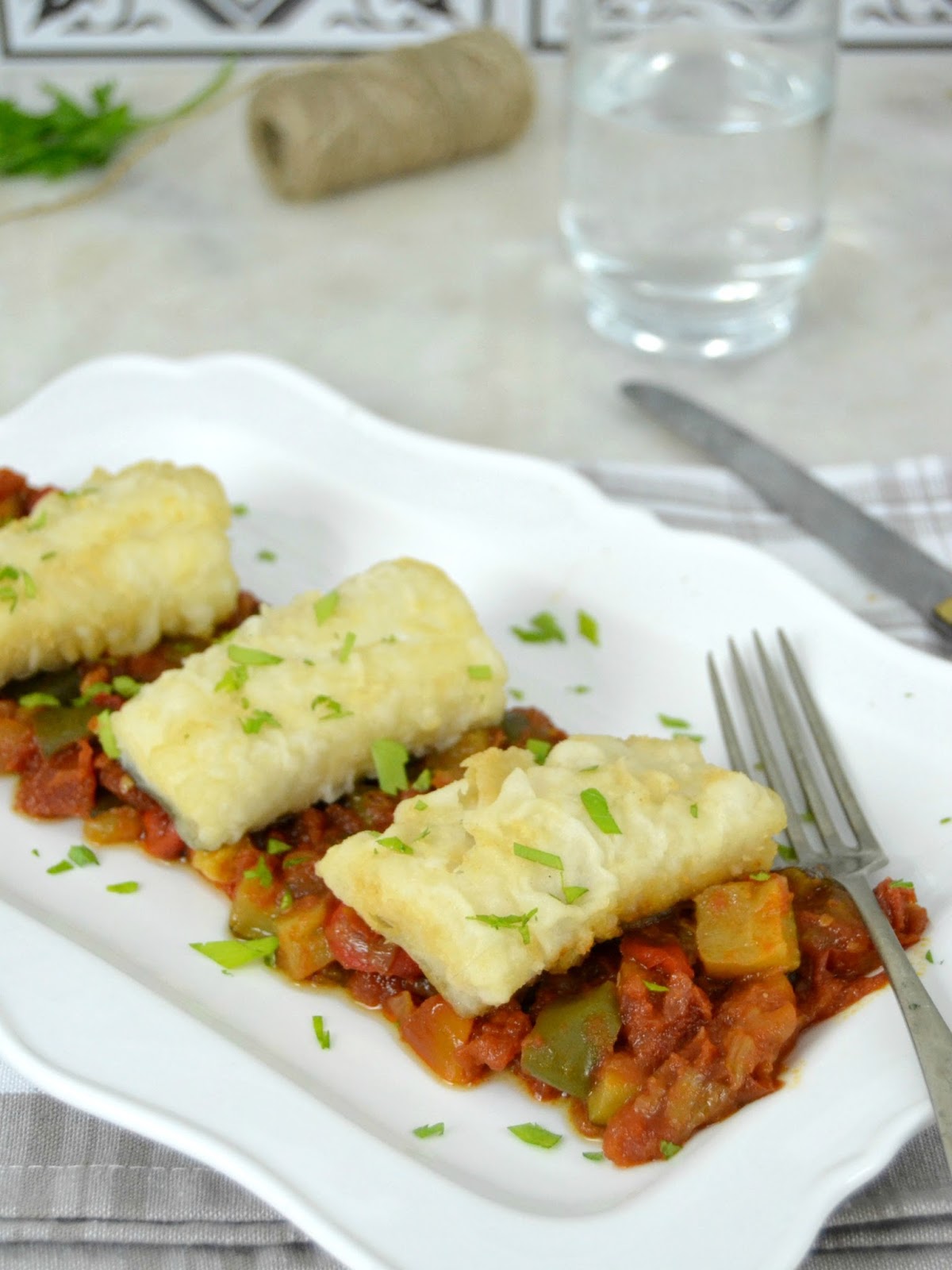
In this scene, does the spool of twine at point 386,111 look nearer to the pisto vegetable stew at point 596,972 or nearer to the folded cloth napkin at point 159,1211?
the pisto vegetable stew at point 596,972

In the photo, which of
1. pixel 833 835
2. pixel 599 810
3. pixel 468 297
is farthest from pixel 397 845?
pixel 468 297

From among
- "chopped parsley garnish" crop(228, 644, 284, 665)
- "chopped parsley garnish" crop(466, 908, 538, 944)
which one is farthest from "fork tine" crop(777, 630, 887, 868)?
"chopped parsley garnish" crop(228, 644, 284, 665)

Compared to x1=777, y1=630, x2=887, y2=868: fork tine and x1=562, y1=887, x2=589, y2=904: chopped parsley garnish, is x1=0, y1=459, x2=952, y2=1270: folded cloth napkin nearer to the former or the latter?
x1=777, y1=630, x2=887, y2=868: fork tine

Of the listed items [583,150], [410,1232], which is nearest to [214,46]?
[583,150]

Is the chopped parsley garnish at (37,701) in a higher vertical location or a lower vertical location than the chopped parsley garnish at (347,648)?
lower

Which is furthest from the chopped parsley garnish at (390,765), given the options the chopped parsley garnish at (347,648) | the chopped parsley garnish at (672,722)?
the chopped parsley garnish at (672,722)

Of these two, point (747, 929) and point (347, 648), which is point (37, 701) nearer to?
point (347, 648)
